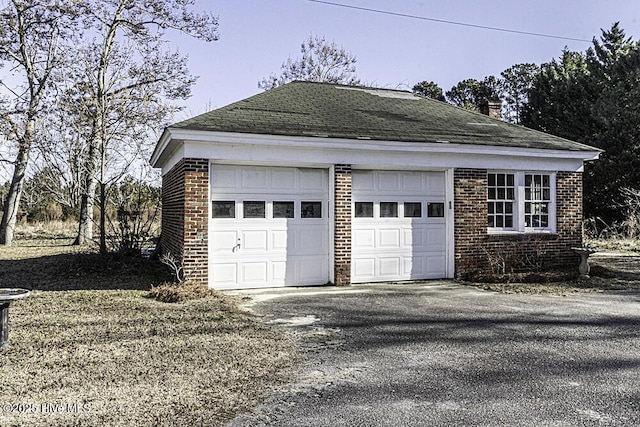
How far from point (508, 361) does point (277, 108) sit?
7643 millimetres

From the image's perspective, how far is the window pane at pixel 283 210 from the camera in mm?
10117

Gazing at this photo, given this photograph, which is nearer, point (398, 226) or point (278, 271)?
point (278, 271)

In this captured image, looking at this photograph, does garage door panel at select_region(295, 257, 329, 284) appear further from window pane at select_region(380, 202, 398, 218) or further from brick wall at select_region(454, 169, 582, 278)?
brick wall at select_region(454, 169, 582, 278)

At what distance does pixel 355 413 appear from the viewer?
13.0 ft

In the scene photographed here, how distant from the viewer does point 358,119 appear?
1141 centimetres

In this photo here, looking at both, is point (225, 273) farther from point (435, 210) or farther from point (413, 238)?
point (435, 210)

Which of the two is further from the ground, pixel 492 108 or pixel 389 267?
pixel 492 108

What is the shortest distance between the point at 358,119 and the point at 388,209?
7.07 ft

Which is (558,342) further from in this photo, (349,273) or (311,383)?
(349,273)

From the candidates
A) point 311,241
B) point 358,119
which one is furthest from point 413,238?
point 358,119

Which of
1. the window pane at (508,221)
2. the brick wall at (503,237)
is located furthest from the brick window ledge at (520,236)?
the window pane at (508,221)

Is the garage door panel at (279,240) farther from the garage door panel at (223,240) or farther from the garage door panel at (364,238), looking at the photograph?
the garage door panel at (364,238)

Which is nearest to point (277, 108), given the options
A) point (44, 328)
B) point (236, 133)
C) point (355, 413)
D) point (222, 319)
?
point (236, 133)

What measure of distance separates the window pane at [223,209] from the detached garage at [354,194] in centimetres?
2
